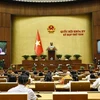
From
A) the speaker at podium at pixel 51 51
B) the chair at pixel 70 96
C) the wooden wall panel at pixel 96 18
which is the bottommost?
the chair at pixel 70 96

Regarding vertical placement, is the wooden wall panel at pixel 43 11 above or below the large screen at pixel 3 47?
above

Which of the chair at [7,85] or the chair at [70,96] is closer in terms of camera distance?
the chair at [70,96]

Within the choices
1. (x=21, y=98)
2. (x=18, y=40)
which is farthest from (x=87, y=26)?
(x=21, y=98)

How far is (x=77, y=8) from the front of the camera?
17.8 metres

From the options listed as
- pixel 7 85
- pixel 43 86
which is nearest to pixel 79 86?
pixel 43 86

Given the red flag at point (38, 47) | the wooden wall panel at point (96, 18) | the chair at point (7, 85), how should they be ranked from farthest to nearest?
the red flag at point (38, 47) < the wooden wall panel at point (96, 18) < the chair at point (7, 85)

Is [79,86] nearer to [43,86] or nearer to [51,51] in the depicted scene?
[43,86]

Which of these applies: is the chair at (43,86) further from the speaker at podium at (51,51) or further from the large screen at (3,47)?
the large screen at (3,47)

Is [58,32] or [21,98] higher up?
[58,32]

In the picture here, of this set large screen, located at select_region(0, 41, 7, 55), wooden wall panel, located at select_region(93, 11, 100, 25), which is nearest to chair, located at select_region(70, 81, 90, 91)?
wooden wall panel, located at select_region(93, 11, 100, 25)

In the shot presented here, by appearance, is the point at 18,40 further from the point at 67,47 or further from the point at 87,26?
the point at 87,26

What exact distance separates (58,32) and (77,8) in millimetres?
2268

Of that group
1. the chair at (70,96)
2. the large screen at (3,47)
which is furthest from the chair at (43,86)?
the large screen at (3,47)

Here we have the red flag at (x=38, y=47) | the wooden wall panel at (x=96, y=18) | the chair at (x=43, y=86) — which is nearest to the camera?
the chair at (x=43, y=86)
